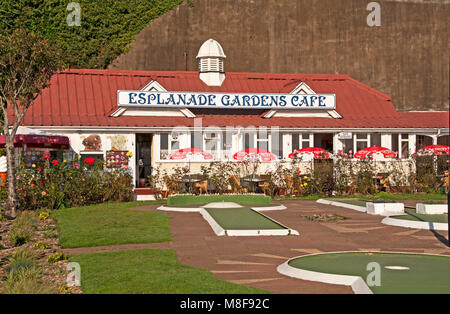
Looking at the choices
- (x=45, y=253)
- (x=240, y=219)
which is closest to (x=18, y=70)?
(x=240, y=219)

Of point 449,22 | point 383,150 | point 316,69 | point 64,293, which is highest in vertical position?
point 449,22

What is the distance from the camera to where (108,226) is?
54.0 feet

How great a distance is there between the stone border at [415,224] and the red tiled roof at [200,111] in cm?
1615

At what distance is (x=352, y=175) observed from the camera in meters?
27.2

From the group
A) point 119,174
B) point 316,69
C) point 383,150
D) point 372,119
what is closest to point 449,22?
point 316,69

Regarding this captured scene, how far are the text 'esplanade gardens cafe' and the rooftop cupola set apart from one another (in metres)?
0.06

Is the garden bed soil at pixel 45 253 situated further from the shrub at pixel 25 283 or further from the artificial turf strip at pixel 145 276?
the artificial turf strip at pixel 145 276

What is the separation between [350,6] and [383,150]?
19.8 meters

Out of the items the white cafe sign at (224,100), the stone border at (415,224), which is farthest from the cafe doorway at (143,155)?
the stone border at (415,224)

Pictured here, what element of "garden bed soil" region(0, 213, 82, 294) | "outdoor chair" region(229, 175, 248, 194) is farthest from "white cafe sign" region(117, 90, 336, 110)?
"garden bed soil" region(0, 213, 82, 294)

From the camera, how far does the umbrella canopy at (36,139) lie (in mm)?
24656

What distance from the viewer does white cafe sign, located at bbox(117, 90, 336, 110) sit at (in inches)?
1275

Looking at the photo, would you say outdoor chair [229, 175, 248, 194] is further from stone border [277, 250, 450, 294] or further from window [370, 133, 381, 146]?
stone border [277, 250, 450, 294]

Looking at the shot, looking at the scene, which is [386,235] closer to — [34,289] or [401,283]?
[401,283]
